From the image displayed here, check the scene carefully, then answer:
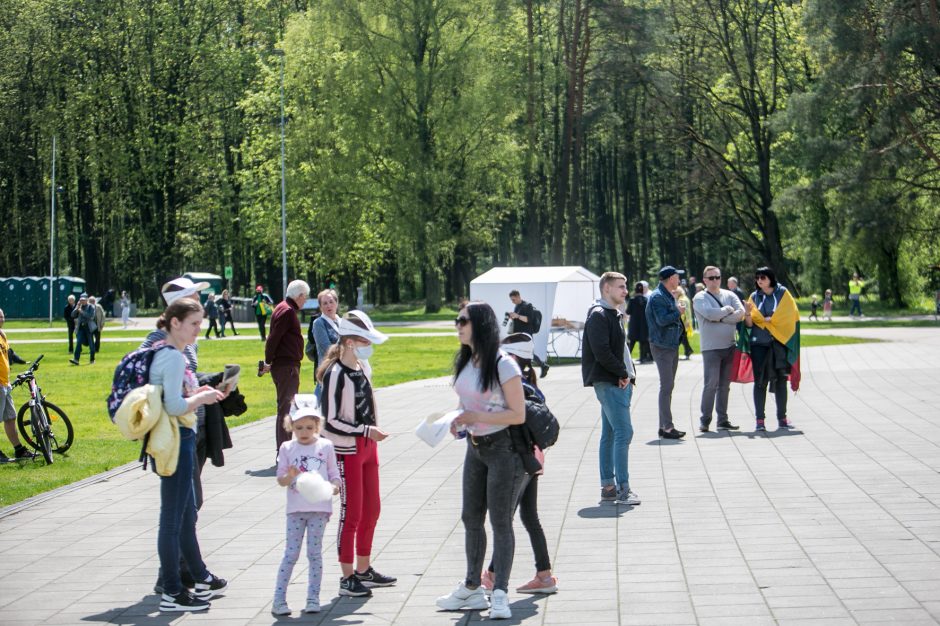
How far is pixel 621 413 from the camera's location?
32.7ft

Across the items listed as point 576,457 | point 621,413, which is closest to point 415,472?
point 576,457

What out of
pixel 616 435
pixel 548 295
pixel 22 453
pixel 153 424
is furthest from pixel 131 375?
pixel 548 295

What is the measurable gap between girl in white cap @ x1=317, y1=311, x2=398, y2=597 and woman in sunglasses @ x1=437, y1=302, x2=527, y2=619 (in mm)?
725

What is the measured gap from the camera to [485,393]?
661cm

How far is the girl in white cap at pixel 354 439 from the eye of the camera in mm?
7289

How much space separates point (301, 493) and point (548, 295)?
20316mm

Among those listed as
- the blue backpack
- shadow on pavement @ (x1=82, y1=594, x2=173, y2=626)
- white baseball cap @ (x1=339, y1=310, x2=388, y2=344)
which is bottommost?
shadow on pavement @ (x1=82, y1=594, x2=173, y2=626)

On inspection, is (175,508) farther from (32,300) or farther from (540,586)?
(32,300)

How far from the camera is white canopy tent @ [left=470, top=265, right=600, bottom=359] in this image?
26.9 meters

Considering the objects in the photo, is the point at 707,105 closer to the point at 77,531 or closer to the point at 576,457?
the point at 576,457

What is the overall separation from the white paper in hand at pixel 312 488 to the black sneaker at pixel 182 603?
843mm

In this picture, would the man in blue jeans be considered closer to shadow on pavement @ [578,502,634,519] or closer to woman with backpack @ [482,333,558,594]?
shadow on pavement @ [578,502,634,519]

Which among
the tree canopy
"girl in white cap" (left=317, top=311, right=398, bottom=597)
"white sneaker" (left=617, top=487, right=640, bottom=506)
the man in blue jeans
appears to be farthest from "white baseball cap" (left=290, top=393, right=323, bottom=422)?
the tree canopy

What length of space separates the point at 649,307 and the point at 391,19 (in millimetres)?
41861
